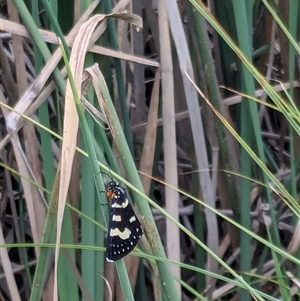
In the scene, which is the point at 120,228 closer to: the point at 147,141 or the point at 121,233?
the point at 121,233

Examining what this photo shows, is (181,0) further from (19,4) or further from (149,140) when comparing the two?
(19,4)

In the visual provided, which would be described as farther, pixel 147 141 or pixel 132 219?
pixel 147 141

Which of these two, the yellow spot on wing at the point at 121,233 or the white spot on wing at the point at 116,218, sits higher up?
the white spot on wing at the point at 116,218

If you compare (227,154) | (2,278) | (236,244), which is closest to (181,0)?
(227,154)

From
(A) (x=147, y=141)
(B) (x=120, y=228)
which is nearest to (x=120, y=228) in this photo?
(B) (x=120, y=228)

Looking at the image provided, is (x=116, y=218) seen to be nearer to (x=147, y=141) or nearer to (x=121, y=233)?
(x=121, y=233)

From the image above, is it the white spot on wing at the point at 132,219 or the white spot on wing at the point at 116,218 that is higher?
the white spot on wing at the point at 116,218
